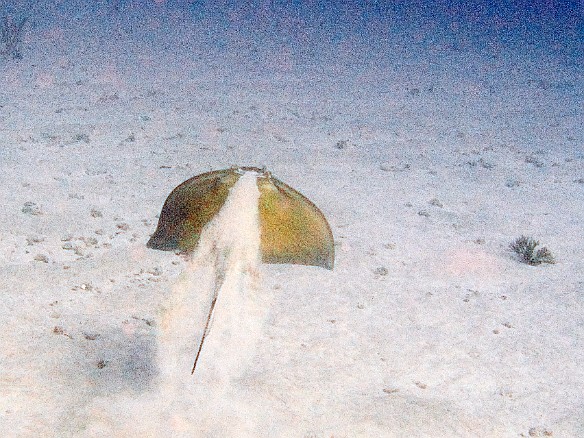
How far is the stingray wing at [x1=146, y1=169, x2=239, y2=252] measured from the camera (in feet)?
12.6

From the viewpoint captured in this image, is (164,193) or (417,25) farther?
(417,25)

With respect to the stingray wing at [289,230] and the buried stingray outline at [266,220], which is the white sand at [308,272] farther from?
the stingray wing at [289,230]

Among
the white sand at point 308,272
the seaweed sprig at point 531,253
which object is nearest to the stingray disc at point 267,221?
the white sand at point 308,272

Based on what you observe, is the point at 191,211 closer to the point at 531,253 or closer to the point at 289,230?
the point at 289,230

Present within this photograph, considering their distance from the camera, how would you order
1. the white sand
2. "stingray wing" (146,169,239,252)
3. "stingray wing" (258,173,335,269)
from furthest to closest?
"stingray wing" (146,169,239,252), "stingray wing" (258,173,335,269), the white sand

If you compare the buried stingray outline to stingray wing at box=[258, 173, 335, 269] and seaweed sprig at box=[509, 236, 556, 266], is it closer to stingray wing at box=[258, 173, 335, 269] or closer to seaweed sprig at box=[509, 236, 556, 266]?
stingray wing at box=[258, 173, 335, 269]

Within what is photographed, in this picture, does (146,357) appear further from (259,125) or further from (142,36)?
(142,36)

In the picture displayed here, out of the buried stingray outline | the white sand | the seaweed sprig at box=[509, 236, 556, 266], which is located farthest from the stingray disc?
the seaweed sprig at box=[509, 236, 556, 266]

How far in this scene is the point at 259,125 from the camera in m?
11.8

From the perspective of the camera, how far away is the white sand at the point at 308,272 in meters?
3.43

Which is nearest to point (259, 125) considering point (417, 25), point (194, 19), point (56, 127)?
point (56, 127)

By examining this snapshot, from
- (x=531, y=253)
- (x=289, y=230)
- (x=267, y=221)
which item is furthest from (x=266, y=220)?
(x=531, y=253)

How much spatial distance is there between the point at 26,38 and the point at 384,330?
23.1 m

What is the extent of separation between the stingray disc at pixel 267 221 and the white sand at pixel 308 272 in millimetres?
387
